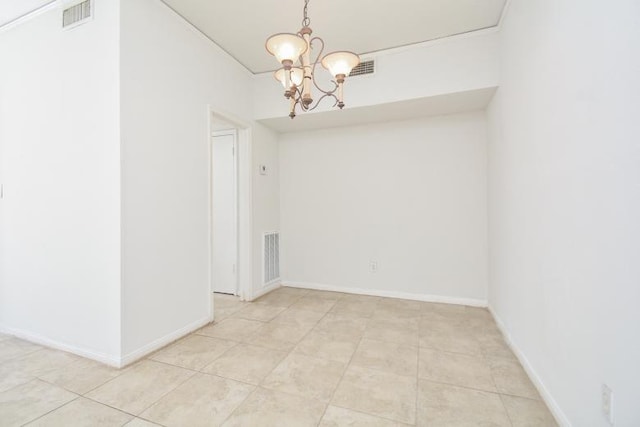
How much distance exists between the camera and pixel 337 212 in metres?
3.90

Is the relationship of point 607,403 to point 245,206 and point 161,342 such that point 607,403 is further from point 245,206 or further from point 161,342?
point 245,206

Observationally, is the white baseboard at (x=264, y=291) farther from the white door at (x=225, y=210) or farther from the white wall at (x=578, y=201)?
the white wall at (x=578, y=201)

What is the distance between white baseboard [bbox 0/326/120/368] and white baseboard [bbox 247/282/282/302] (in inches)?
62.8

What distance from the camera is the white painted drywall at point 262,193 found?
3.59 m

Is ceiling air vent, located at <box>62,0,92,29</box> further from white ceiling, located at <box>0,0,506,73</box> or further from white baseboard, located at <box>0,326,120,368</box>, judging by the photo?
white baseboard, located at <box>0,326,120,368</box>

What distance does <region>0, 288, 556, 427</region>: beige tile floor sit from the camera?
5.03 ft

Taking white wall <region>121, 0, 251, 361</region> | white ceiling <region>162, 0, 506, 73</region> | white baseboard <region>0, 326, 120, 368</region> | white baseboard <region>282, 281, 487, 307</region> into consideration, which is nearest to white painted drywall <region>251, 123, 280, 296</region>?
white baseboard <region>282, 281, 487, 307</region>

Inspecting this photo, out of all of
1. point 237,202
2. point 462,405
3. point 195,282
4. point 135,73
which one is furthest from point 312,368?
point 135,73

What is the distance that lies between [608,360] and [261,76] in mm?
3827

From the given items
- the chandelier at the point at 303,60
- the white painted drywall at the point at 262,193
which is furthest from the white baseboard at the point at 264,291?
the chandelier at the point at 303,60

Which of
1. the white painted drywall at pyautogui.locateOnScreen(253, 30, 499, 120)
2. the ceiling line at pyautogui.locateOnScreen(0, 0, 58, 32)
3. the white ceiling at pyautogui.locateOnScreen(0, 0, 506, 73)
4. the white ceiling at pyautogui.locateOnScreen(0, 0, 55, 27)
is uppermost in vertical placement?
the white ceiling at pyautogui.locateOnScreen(0, 0, 506, 73)

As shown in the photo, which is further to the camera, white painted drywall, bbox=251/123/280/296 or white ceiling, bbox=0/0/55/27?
white painted drywall, bbox=251/123/280/296

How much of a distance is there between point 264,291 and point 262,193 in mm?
1335

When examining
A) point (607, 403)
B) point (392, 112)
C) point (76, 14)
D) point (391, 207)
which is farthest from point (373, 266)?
point (76, 14)
